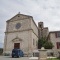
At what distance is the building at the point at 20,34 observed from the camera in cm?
3030

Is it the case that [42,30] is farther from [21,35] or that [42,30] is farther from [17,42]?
[17,42]

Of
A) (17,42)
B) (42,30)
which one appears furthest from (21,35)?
(42,30)

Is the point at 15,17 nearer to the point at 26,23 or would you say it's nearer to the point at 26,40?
the point at 26,23

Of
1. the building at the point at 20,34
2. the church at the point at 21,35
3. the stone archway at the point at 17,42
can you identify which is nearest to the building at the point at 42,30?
the church at the point at 21,35

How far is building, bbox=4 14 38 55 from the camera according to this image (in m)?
30.3

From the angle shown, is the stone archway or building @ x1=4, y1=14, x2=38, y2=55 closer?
building @ x1=4, y1=14, x2=38, y2=55

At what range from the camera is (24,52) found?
2992 cm

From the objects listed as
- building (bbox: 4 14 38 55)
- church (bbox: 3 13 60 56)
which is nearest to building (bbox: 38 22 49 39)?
church (bbox: 3 13 60 56)

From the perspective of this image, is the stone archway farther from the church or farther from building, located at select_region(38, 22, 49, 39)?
building, located at select_region(38, 22, 49, 39)

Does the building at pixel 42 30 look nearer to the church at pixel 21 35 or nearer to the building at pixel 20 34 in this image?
the church at pixel 21 35

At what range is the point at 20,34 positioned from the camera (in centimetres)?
3180

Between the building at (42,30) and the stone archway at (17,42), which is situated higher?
the building at (42,30)

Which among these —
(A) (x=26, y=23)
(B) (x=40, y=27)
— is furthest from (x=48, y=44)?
(B) (x=40, y=27)

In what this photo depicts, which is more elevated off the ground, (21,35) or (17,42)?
(21,35)
